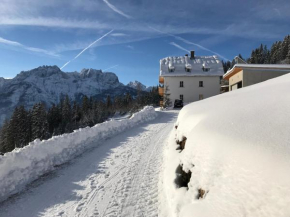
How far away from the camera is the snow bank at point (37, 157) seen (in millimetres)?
6363

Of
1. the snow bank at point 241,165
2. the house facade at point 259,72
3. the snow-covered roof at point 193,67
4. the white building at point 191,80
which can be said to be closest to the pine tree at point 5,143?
the white building at point 191,80

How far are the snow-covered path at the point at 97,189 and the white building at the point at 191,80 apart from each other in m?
31.8

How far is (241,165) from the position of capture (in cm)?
298

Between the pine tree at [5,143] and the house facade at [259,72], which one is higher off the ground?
the house facade at [259,72]

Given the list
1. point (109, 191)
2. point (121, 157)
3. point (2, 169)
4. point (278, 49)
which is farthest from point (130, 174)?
point (278, 49)

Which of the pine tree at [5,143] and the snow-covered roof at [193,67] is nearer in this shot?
the snow-covered roof at [193,67]

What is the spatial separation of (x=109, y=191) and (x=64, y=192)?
4.47 ft

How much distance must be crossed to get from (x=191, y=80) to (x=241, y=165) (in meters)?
39.6

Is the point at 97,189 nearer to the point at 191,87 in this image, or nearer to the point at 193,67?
the point at 191,87

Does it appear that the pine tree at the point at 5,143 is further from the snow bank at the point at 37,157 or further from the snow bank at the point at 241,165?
the snow bank at the point at 241,165

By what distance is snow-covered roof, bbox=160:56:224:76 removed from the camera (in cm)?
4081

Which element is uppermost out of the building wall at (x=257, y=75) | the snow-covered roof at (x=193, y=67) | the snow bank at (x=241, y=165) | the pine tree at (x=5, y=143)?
the snow-covered roof at (x=193, y=67)

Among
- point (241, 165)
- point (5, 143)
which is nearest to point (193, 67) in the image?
point (241, 165)

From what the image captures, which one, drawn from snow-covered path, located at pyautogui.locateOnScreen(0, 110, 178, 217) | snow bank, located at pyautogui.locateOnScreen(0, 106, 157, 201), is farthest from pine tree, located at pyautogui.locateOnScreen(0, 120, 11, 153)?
snow-covered path, located at pyautogui.locateOnScreen(0, 110, 178, 217)
